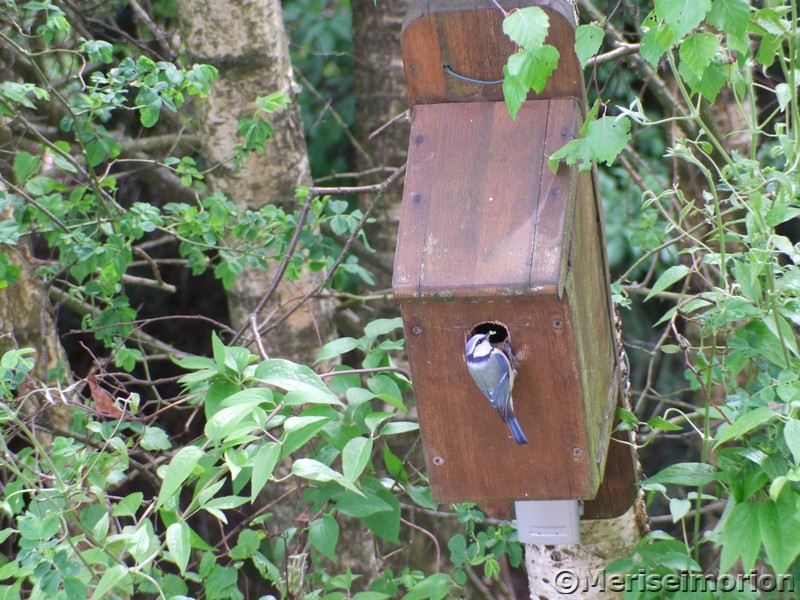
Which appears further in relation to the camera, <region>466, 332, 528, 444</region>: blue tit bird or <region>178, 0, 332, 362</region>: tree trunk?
<region>178, 0, 332, 362</region>: tree trunk

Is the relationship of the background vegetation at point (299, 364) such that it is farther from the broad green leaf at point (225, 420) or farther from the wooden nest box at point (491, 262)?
the wooden nest box at point (491, 262)

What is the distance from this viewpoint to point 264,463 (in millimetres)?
1572

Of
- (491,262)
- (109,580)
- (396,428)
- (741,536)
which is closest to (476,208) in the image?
(491,262)

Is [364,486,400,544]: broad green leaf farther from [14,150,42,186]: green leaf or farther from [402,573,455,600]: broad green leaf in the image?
[14,150,42,186]: green leaf

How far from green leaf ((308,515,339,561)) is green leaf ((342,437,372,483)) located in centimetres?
23

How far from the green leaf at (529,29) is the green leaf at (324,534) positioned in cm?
95

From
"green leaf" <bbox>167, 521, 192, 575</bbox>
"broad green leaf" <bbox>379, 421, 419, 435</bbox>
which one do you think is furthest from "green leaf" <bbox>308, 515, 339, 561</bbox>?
"green leaf" <bbox>167, 521, 192, 575</bbox>

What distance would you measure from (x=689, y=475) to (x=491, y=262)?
1.83ft

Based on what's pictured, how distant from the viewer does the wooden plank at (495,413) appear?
1649mm

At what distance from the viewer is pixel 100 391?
1.98m

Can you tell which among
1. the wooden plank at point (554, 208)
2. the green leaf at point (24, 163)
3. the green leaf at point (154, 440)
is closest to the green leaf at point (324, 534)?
the green leaf at point (154, 440)

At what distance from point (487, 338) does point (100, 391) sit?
84 cm

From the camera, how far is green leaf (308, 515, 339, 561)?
1.84m

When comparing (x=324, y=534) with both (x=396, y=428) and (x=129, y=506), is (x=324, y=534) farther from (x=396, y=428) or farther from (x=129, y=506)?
(x=129, y=506)
